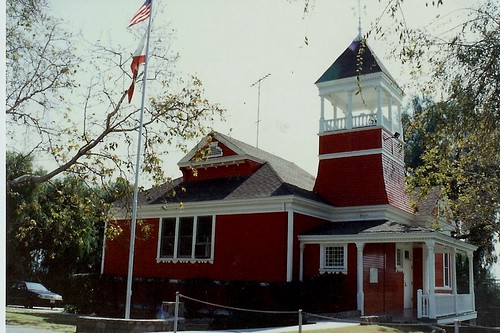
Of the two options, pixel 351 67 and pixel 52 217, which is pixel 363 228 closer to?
pixel 351 67

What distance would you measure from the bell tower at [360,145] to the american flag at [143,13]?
8375mm

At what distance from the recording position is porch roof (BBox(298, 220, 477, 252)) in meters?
14.1

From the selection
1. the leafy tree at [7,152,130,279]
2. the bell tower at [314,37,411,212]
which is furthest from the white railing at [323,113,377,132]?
the leafy tree at [7,152,130,279]

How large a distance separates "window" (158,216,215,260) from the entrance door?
236 inches

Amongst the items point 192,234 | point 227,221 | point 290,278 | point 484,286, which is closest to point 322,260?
point 290,278

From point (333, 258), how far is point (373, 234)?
1605 mm

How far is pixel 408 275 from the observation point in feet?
56.5

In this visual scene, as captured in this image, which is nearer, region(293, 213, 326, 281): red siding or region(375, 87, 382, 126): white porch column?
region(293, 213, 326, 281): red siding

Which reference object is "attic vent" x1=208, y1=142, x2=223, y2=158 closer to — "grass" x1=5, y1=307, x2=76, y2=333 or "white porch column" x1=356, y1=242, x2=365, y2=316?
"white porch column" x1=356, y1=242, x2=365, y2=316

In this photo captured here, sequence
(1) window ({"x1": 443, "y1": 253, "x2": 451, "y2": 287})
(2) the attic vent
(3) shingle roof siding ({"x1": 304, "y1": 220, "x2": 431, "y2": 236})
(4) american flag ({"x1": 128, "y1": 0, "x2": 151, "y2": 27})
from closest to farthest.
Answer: (4) american flag ({"x1": 128, "y1": 0, "x2": 151, "y2": 27}) → (3) shingle roof siding ({"x1": 304, "y1": 220, "x2": 431, "y2": 236}) → (2) the attic vent → (1) window ({"x1": 443, "y1": 253, "x2": 451, "y2": 287})

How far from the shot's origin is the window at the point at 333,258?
15219 mm

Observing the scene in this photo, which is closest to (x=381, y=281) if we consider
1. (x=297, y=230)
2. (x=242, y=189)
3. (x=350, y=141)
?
(x=297, y=230)

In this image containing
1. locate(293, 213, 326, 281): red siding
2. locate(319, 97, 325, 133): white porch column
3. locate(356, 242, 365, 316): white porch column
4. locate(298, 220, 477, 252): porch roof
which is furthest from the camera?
locate(319, 97, 325, 133): white porch column

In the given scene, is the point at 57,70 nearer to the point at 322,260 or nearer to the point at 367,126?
the point at 322,260
